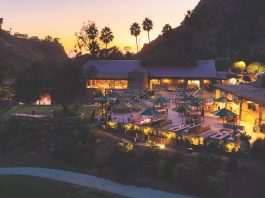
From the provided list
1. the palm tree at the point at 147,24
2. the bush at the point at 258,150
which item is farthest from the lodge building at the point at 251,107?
the palm tree at the point at 147,24

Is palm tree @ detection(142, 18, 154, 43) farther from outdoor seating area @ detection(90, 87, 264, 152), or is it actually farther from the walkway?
the walkway

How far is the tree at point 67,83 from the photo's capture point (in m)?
35.4

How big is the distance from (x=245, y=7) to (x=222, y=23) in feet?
33.8

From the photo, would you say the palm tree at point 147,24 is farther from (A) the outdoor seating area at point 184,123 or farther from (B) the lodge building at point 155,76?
(A) the outdoor seating area at point 184,123

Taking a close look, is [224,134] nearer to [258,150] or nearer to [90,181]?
[258,150]

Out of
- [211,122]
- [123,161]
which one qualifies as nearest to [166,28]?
[211,122]

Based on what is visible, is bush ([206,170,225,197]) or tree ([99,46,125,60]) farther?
tree ([99,46,125,60])

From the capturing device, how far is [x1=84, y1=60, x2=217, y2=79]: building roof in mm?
63969

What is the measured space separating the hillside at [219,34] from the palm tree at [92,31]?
20.3 meters

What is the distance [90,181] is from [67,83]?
48.4 ft

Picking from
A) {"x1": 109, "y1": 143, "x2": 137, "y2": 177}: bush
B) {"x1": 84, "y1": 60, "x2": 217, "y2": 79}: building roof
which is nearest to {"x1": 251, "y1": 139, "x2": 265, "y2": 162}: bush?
{"x1": 109, "y1": 143, "x2": 137, "y2": 177}: bush

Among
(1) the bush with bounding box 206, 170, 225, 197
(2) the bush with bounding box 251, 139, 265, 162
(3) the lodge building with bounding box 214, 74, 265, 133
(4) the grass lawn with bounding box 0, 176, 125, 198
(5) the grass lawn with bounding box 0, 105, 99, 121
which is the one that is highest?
(3) the lodge building with bounding box 214, 74, 265, 133

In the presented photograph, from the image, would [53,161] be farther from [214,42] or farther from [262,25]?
[262,25]

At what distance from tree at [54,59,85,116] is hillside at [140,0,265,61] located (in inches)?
2391
